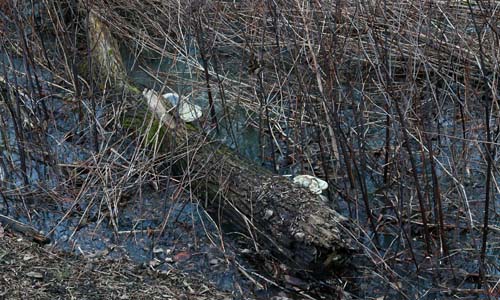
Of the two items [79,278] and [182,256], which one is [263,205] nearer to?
[182,256]

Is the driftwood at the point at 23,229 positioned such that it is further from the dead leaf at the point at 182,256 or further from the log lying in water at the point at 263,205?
the log lying in water at the point at 263,205

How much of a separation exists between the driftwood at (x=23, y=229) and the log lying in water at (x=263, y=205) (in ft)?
3.32

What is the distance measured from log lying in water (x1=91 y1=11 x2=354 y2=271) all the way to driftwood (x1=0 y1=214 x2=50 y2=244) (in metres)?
1.01

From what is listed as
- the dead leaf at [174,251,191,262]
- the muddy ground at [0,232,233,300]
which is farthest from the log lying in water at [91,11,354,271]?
the muddy ground at [0,232,233,300]

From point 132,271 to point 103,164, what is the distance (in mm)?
1038

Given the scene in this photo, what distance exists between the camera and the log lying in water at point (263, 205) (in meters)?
4.51

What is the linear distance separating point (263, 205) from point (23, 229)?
4.99ft

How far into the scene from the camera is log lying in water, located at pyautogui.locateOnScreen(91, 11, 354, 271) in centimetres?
451

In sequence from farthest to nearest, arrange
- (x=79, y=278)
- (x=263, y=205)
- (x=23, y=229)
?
1. (x=23, y=229)
2. (x=263, y=205)
3. (x=79, y=278)

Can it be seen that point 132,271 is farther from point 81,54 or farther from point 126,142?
point 81,54

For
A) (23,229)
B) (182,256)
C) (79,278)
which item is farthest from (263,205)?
(23,229)

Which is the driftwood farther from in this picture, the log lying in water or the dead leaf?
the log lying in water

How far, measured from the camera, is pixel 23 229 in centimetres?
501

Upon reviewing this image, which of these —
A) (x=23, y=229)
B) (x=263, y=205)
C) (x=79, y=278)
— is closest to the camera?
(x=79, y=278)
